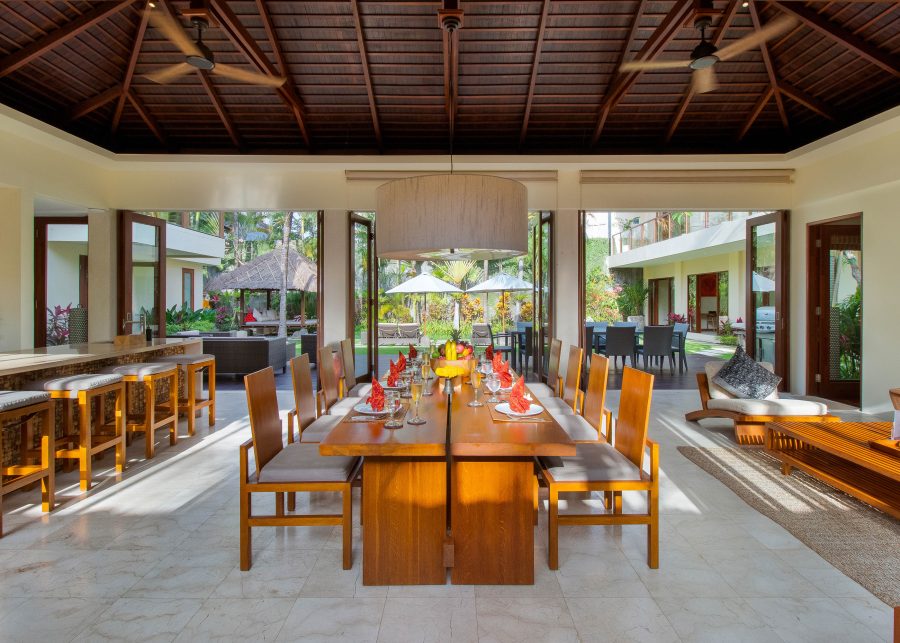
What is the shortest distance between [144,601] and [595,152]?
652 cm

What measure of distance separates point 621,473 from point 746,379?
3286 mm

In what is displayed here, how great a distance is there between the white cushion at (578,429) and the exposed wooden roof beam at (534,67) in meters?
3.92

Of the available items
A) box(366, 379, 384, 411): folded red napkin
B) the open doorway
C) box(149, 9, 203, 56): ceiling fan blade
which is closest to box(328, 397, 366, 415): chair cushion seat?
box(366, 379, 384, 411): folded red napkin

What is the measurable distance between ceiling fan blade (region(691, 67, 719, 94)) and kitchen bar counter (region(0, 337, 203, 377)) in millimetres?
5071

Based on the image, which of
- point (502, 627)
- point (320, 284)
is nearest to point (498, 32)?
point (320, 284)

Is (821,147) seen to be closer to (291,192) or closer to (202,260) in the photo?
(291,192)

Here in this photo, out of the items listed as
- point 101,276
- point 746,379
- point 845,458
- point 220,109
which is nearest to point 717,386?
point 746,379

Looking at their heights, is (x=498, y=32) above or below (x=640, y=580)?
above

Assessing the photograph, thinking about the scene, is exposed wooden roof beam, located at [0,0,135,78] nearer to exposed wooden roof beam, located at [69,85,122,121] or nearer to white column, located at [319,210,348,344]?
exposed wooden roof beam, located at [69,85,122,121]

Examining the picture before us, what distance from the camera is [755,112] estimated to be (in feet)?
20.6

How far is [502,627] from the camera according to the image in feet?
6.55

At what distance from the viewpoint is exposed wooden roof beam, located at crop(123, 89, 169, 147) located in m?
6.04

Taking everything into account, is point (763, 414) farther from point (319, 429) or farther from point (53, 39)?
point (53, 39)

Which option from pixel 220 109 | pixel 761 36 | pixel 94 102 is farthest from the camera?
pixel 220 109
